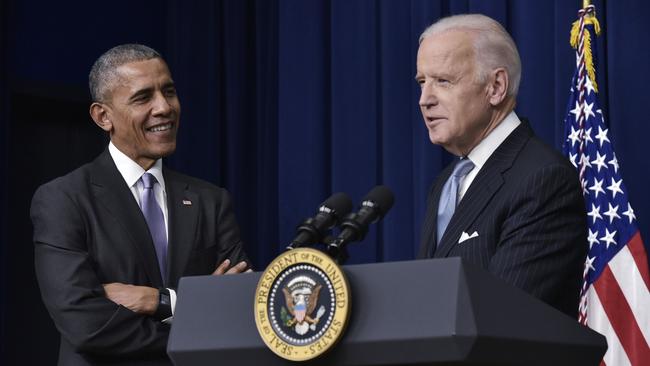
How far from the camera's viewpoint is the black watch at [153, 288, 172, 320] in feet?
9.91

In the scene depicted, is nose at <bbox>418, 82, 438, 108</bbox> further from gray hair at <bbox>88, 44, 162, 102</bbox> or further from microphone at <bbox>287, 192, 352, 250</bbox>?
gray hair at <bbox>88, 44, 162, 102</bbox>

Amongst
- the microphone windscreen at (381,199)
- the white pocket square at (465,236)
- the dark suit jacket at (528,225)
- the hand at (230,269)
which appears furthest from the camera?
the hand at (230,269)

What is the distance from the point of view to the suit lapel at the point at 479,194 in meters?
2.12

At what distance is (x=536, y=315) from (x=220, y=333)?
50 cm

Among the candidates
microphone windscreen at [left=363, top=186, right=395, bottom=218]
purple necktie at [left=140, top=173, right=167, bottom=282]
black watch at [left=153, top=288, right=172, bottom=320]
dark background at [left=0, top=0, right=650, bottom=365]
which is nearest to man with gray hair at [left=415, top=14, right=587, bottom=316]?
microphone windscreen at [left=363, top=186, right=395, bottom=218]

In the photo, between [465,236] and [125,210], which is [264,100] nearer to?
[125,210]

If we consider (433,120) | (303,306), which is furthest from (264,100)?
(303,306)

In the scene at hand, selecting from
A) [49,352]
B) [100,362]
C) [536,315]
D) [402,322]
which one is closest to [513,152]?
[536,315]

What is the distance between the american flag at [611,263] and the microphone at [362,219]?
204 cm

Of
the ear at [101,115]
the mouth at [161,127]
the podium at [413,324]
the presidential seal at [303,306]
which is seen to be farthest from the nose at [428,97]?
the ear at [101,115]

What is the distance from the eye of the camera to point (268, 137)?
552 cm

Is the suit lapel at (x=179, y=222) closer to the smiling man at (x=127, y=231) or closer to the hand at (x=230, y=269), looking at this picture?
the smiling man at (x=127, y=231)

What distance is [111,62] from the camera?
3.45 metres

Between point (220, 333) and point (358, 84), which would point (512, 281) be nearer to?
point (220, 333)
